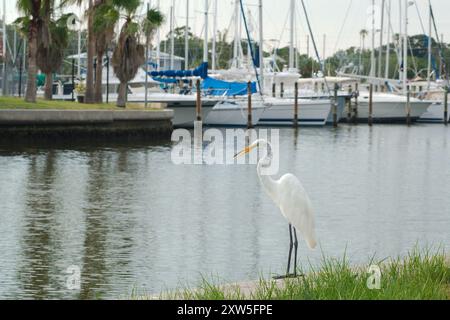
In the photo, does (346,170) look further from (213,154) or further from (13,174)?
(13,174)

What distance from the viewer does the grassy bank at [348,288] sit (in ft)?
34.0

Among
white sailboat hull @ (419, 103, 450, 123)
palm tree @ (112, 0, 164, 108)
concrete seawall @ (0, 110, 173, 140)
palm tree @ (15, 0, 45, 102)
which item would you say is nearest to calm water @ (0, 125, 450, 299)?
concrete seawall @ (0, 110, 173, 140)

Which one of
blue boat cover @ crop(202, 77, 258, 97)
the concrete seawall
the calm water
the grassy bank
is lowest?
the calm water

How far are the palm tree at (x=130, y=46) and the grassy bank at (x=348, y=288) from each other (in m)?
42.6

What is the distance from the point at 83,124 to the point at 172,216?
69.9 ft

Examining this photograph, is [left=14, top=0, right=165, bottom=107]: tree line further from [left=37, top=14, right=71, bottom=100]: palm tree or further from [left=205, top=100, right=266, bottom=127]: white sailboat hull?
[left=205, top=100, right=266, bottom=127]: white sailboat hull

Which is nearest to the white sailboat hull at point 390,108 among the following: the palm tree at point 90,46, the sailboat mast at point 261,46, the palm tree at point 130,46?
the sailboat mast at point 261,46

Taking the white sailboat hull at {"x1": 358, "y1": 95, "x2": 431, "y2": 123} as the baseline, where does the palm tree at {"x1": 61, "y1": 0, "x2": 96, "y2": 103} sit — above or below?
above

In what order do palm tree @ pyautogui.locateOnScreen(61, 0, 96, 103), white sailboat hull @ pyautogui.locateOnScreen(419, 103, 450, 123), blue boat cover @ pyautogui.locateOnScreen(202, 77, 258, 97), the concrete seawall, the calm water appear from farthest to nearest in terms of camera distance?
white sailboat hull @ pyautogui.locateOnScreen(419, 103, 450, 123), blue boat cover @ pyautogui.locateOnScreen(202, 77, 258, 97), palm tree @ pyautogui.locateOnScreen(61, 0, 96, 103), the concrete seawall, the calm water

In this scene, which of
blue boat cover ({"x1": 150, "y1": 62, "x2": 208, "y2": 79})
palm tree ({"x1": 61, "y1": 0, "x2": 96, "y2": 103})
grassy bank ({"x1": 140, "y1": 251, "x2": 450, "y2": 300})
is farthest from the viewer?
blue boat cover ({"x1": 150, "y1": 62, "x2": 208, "y2": 79})

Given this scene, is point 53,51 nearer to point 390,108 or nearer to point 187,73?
point 187,73

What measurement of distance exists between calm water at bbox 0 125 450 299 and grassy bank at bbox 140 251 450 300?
13.5ft

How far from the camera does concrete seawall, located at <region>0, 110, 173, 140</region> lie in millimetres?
40625

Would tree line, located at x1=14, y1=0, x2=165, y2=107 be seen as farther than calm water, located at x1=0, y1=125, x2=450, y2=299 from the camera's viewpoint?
Yes
